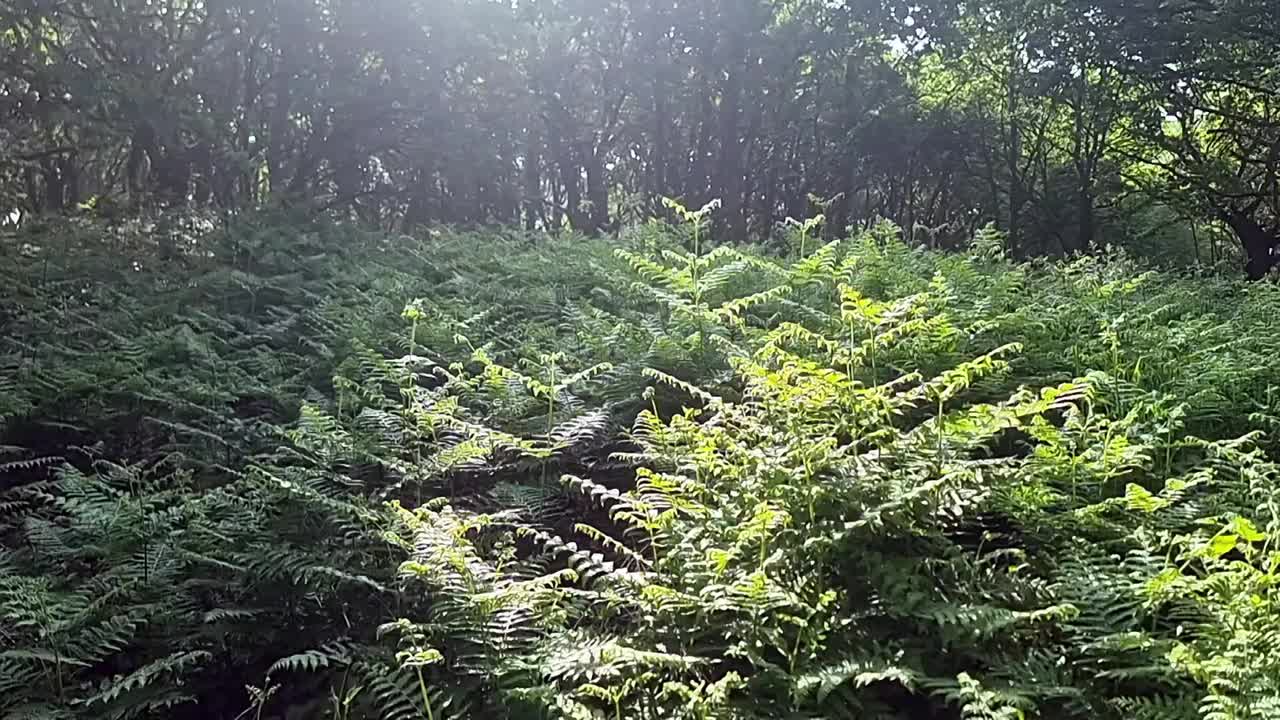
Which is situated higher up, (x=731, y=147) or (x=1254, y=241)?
(x=731, y=147)

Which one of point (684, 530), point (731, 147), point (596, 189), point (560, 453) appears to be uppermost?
point (731, 147)

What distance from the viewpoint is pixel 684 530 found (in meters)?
2.62

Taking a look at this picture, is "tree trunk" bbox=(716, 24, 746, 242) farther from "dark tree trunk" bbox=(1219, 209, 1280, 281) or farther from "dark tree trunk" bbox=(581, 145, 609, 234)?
"dark tree trunk" bbox=(1219, 209, 1280, 281)

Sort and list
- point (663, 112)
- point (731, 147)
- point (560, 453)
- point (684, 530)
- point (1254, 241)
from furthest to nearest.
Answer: point (731, 147)
point (663, 112)
point (1254, 241)
point (560, 453)
point (684, 530)

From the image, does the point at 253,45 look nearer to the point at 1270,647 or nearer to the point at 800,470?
the point at 800,470

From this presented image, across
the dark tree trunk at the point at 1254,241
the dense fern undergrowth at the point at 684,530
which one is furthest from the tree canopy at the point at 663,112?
the dense fern undergrowth at the point at 684,530

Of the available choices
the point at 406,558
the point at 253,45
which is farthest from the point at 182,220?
the point at 406,558

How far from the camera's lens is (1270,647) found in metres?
1.85

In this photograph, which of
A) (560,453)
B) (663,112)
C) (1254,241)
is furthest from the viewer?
(663,112)

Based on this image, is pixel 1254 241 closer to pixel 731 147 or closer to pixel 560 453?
pixel 731 147

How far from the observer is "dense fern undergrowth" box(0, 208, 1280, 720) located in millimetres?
2113

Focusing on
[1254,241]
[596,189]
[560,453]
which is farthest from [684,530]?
[1254,241]

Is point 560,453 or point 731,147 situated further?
point 731,147

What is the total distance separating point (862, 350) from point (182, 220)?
742cm
